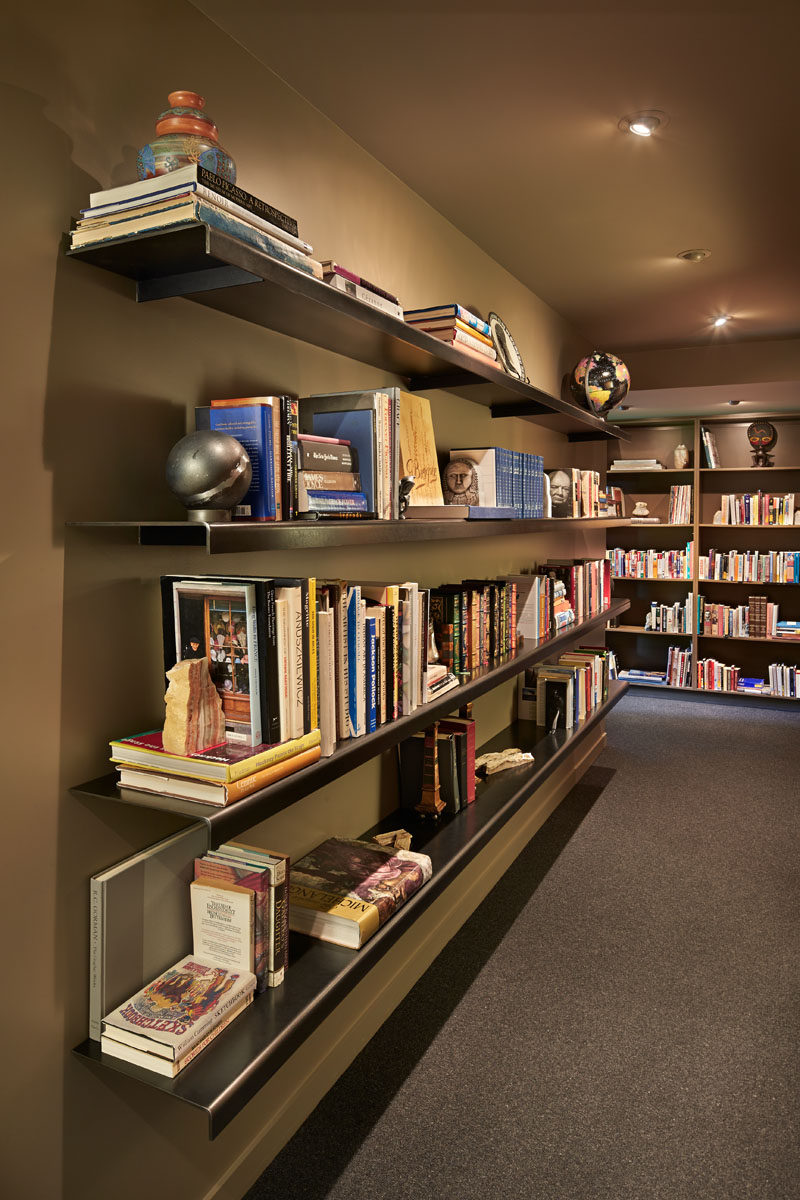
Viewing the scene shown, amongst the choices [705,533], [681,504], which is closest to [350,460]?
[681,504]

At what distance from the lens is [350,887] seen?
1.72 metres

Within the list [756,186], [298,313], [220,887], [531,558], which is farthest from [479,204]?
[220,887]

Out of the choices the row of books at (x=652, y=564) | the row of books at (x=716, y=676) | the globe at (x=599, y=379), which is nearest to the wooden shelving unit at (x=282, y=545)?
the globe at (x=599, y=379)

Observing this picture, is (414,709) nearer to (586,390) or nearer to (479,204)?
(479,204)

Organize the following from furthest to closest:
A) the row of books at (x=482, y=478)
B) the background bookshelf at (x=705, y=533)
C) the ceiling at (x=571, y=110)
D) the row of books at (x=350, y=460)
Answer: the background bookshelf at (x=705, y=533), the row of books at (x=482, y=478), the ceiling at (x=571, y=110), the row of books at (x=350, y=460)

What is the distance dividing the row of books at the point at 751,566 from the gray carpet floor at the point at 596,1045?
2967 mm

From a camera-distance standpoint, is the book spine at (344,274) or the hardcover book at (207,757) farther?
the book spine at (344,274)

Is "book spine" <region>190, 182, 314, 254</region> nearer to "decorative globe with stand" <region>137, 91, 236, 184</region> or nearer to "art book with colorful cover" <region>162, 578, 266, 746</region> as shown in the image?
"decorative globe with stand" <region>137, 91, 236, 184</region>

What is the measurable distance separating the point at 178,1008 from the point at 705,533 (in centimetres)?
625

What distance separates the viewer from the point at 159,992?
1.35 meters

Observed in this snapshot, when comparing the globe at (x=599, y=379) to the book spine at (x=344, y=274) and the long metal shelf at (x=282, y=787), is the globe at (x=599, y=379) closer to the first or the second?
the long metal shelf at (x=282, y=787)

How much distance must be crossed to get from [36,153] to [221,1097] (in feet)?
4.62

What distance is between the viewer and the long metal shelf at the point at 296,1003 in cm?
120

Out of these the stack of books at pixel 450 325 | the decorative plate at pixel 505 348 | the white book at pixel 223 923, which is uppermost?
the decorative plate at pixel 505 348
